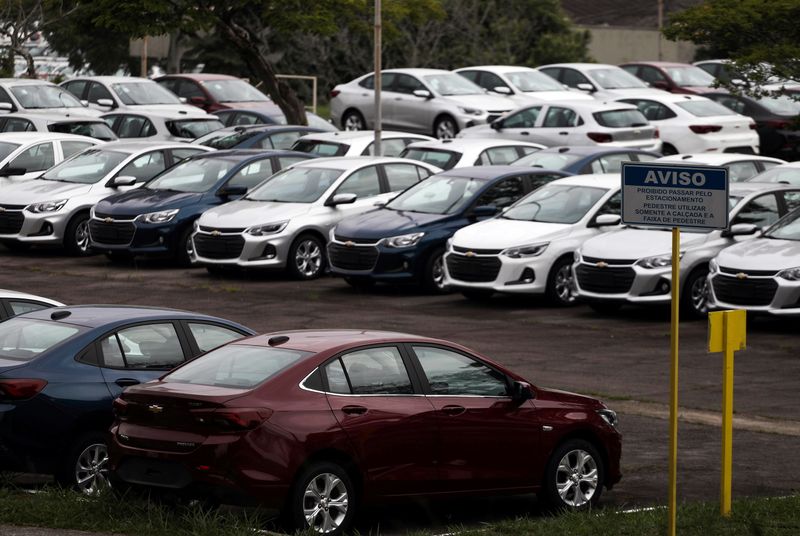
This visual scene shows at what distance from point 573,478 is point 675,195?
2.32 meters

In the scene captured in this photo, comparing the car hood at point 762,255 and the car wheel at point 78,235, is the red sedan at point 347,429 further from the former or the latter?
the car wheel at point 78,235

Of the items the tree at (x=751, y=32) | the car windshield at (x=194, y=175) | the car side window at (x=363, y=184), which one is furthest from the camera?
the car windshield at (x=194, y=175)

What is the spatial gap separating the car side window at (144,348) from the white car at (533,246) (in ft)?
32.0

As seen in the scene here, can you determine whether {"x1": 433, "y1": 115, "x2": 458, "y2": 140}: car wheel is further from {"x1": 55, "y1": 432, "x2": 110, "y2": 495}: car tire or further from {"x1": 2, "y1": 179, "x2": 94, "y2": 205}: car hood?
{"x1": 55, "y1": 432, "x2": 110, "y2": 495}: car tire

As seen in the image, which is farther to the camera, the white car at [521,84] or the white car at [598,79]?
the white car at [598,79]

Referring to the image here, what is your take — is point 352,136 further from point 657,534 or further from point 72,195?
point 657,534

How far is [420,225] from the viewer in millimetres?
22375

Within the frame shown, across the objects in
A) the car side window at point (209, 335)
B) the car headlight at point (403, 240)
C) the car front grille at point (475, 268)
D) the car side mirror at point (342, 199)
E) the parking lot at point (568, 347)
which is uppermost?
the car side window at point (209, 335)

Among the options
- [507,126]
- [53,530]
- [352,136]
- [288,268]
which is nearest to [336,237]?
[288,268]

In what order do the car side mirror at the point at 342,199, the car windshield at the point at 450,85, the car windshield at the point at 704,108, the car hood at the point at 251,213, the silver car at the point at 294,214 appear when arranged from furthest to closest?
the car windshield at the point at 450,85, the car windshield at the point at 704,108, the car side mirror at the point at 342,199, the car hood at the point at 251,213, the silver car at the point at 294,214

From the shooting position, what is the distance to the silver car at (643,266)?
19.9 m

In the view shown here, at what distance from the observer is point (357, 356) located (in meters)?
10.2

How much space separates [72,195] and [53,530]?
16763 millimetres

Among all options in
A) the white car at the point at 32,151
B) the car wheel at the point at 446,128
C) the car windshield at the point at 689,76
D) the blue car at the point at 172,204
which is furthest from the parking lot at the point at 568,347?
the car windshield at the point at 689,76
